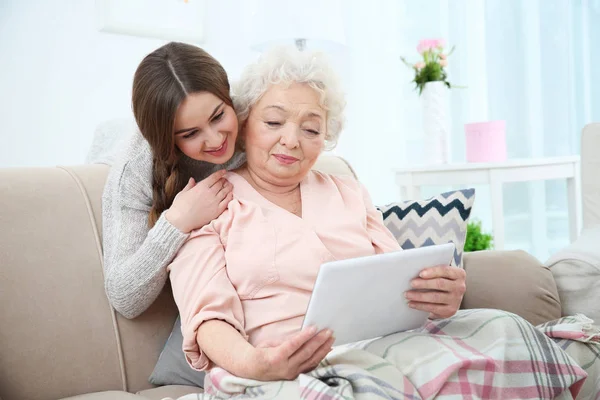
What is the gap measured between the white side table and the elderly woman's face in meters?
1.40

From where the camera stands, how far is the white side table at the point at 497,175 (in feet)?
8.64

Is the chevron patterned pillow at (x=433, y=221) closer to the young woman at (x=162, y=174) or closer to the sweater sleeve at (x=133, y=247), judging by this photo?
the young woman at (x=162, y=174)

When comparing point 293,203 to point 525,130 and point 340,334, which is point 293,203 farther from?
point 525,130

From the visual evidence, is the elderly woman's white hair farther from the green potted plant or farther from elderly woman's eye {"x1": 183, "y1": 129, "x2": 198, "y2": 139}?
the green potted plant

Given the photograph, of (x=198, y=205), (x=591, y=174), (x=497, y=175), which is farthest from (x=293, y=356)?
(x=497, y=175)

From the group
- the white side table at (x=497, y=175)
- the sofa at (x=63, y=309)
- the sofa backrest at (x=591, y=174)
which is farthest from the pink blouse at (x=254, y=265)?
the white side table at (x=497, y=175)

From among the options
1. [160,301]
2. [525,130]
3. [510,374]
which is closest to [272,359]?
[510,374]

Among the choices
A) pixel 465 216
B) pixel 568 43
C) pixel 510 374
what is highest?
pixel 568 43

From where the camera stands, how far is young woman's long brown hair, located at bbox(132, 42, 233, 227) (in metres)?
1.34

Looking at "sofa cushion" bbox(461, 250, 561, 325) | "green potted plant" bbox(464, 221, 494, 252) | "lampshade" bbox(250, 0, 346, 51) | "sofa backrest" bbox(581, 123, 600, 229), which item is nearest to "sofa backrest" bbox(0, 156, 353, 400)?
"sofa cushion" bbox(461, 250, 561, 325)

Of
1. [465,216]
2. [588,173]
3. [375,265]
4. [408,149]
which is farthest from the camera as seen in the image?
[408,149]

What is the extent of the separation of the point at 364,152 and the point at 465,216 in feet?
6.77

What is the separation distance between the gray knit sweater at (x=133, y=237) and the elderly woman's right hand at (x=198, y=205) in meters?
0.02

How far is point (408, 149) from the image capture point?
365 centimetres
